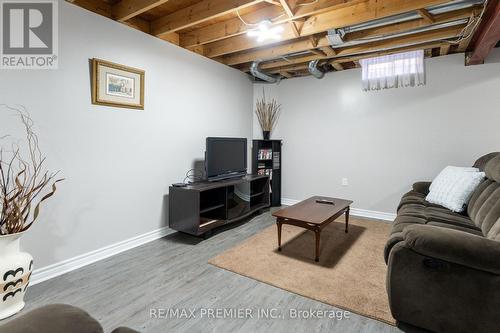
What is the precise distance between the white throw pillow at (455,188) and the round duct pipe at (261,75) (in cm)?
292

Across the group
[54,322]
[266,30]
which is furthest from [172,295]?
[266,30]

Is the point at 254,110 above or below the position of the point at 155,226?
above

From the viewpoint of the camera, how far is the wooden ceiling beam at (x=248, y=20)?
2.46 metres

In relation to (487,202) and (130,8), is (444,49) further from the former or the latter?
(130,8)

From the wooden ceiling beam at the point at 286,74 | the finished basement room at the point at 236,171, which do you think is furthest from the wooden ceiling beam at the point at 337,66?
the wooden ceiling beam at the point at 286,74

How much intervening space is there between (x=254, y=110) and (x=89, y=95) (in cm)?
301

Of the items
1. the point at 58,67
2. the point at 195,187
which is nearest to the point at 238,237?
the point at 195,187

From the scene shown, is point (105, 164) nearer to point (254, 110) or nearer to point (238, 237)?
point (238, 237)

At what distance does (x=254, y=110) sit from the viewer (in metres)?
5.04

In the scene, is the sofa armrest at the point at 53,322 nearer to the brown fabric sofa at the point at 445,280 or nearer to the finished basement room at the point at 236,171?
the finished basement room at the point at 236,171

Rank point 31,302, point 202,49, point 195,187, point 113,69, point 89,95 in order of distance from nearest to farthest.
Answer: point 31,302 → point 89,95 → point 113,69 → point 195,187 → point 202,49

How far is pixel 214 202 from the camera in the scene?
3.58 m

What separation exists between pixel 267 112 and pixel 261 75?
0.76m

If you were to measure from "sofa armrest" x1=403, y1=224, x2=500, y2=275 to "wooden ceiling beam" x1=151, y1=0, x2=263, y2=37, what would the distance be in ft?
7.41
